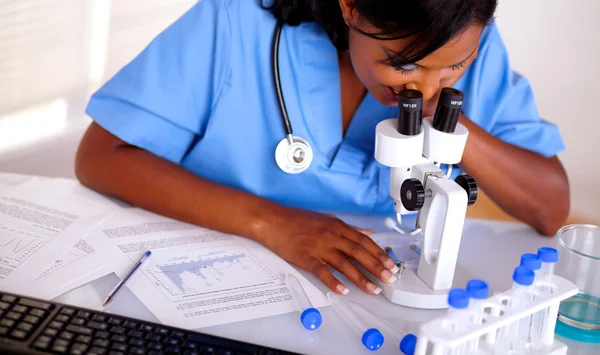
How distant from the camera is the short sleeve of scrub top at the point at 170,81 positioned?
1.25 m


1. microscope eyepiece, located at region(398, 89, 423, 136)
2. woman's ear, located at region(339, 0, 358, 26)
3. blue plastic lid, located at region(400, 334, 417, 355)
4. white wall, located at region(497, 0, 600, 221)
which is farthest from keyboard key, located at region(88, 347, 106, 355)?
white wall, located at region(497, 0, 600, 221)

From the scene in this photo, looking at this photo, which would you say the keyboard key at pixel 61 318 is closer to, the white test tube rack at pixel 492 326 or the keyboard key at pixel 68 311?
the keyboard key at pixel 68 311

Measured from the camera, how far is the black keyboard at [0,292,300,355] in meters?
0.83

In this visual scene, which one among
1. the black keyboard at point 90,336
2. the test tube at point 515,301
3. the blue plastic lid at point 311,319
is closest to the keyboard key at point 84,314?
the black keyboard at point 90,336

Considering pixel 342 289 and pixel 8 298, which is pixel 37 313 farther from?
pixel 342 289

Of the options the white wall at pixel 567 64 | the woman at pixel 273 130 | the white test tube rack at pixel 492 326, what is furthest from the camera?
the white wall at pixel 567 64

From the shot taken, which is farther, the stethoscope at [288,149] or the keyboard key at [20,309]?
the stethoscope at [288,149]

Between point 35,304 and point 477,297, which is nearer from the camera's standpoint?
point 477,297

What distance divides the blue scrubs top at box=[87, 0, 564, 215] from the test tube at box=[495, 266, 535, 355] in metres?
0.50

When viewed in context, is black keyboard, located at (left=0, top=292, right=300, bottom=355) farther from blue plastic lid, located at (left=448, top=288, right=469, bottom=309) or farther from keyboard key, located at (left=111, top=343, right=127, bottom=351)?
blue plastic lid, located at (left=448, top=288, right=469, bottom=309)

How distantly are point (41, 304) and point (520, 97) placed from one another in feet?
3.11

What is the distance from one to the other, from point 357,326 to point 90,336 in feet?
→ 1.14

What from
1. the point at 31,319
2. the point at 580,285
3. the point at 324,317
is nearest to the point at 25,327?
the point at 31,319

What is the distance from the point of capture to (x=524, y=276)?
32.6 inches
